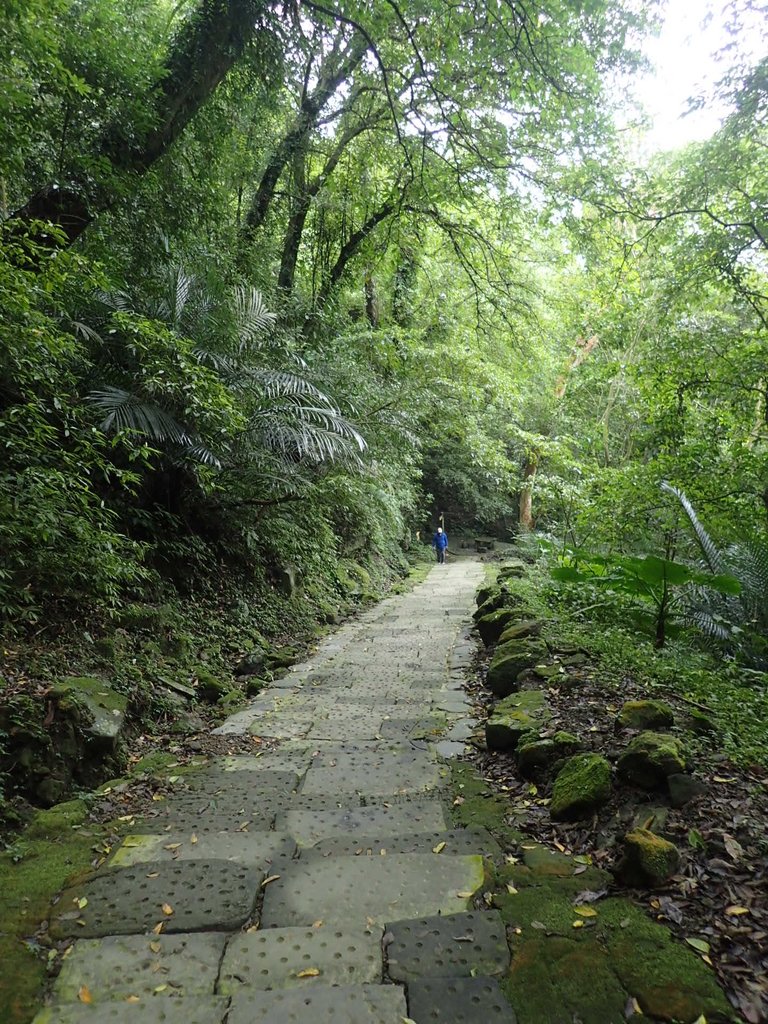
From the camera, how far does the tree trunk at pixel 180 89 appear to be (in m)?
4.45

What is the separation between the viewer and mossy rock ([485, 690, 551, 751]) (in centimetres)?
290

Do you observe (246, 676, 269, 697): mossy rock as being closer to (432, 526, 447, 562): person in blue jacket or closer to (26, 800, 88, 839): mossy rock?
(26, 800, 88, 839): mossy rock

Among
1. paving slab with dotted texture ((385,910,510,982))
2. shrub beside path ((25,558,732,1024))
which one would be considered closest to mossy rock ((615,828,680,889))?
shrub beside path ((25,558,732,1024))

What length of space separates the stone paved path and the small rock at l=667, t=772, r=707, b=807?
0.71 metres

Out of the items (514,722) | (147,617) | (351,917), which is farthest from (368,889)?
(147,617)

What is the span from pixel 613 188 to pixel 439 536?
447 inches

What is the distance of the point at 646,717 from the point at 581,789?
23.6 inches

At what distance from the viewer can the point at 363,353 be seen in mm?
9273

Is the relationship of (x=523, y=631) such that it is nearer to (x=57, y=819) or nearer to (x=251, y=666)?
(x=251, y=666)

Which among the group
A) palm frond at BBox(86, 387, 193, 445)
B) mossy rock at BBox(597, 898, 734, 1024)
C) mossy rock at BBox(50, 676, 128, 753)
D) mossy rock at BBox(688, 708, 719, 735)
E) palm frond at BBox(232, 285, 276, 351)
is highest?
palm frond at BBox(232, 285, 276, 351)

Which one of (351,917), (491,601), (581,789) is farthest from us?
(491,601)

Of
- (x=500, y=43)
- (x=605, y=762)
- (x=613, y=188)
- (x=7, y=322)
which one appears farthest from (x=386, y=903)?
(x=613, y=188)

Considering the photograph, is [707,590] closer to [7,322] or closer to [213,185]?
[7,322]

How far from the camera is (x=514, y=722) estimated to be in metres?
2.98
